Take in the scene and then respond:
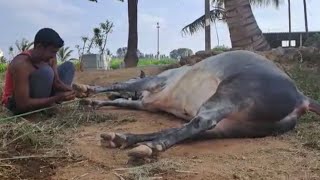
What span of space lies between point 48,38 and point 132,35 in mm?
10184

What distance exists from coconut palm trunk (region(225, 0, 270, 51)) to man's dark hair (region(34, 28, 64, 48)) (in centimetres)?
456

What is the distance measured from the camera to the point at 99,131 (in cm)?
456

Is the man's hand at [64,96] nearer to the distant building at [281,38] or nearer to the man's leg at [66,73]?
the man's leg at [66,73]

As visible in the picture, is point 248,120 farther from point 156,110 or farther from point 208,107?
point 156,110

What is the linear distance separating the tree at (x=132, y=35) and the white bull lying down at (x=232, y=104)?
9653 mm

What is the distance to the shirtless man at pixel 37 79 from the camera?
186 inches

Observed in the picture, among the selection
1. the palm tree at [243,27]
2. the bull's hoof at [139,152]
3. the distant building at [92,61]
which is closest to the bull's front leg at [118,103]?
the bull's hoof at [139,152]

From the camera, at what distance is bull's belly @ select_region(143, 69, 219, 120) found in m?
4.58

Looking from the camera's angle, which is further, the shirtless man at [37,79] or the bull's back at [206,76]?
the shirtless man at [37,79]

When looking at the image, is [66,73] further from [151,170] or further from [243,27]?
[243,27]

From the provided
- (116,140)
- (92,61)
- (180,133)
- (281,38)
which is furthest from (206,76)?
(281,38)

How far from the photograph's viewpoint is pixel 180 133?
3760 mm

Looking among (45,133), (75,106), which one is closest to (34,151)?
(45,133)

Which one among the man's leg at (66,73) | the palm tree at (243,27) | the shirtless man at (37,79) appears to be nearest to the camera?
the shirtless man at (37,79)
